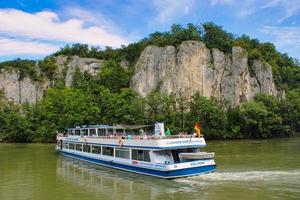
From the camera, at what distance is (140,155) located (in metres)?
28.7

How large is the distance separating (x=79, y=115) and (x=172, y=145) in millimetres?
45176

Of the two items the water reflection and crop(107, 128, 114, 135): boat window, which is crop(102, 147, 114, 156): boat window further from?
crop(107, 128, 114, 135): boat window

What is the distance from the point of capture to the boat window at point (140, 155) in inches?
1098

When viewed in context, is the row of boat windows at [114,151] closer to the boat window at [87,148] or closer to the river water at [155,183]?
the boat window at [87,148]

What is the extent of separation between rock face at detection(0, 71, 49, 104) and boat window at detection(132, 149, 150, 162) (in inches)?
2683

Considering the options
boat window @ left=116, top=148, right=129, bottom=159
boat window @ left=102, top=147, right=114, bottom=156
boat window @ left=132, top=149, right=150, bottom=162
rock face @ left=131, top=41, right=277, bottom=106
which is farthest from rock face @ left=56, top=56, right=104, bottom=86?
boat window @ left=132, top=149, right=150, bottom=162

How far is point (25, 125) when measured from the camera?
73438mm

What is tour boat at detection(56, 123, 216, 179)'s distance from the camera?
26.0m

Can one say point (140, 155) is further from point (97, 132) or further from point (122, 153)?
point (97, 132)

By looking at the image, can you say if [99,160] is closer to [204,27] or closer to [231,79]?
[231,79]

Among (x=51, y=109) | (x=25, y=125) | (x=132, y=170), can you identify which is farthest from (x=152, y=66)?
(x=132, y=170)

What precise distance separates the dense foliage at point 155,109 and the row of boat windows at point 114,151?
1078 inches

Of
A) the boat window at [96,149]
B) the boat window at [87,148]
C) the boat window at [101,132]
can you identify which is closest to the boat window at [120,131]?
the boat window at [101,132]

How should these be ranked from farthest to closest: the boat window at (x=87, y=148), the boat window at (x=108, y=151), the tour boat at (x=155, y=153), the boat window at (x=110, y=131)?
the boat window at (x=87, y=148) → the boat window at (x=110, y=131) → the boat window at (x=108, y=151) → the tour boat at (x=155, y=153)
